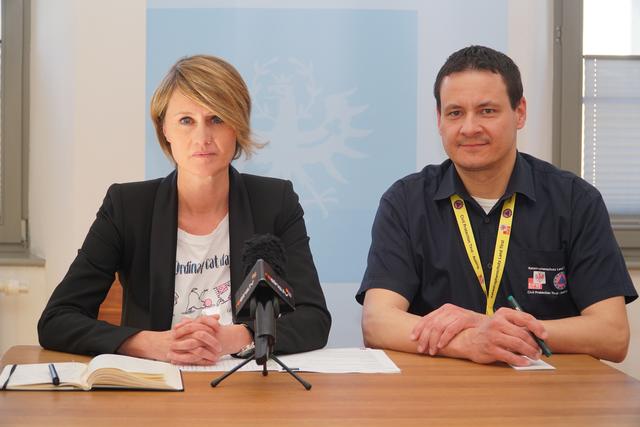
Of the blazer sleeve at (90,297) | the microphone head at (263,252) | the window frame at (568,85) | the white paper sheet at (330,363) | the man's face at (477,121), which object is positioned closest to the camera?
the microphone head at (263,252)

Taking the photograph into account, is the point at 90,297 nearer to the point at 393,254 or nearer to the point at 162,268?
the point at 162,268

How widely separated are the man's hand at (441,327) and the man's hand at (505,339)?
4cm

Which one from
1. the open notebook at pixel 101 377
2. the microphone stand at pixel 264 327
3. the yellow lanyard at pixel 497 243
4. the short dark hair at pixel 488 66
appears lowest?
the open notebook at pixel 101 377

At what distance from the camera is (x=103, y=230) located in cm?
236

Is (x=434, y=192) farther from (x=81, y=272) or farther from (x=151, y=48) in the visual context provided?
(x=151, y=48)

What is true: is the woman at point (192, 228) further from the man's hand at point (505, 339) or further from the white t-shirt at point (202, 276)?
the man's hand at point (505, 339)

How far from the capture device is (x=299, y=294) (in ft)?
7.66

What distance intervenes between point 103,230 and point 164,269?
0.22 meters

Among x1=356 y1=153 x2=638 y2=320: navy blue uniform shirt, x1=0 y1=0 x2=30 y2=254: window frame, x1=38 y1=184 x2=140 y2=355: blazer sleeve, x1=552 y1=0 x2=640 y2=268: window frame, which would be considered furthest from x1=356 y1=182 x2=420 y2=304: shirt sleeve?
x1=0 y1=0 x2=30 y2=254: window frame

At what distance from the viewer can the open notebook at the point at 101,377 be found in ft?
5.36

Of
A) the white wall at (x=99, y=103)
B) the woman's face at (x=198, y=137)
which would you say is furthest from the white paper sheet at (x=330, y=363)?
the white wall at (x=99, y=103)

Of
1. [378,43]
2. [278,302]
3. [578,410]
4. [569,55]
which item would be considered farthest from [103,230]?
[569,55]

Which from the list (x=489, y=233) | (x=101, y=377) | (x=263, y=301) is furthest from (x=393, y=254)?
(x=101, y=377)

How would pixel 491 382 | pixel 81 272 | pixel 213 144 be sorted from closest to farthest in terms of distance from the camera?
pixel 491 382
pixel 81 272
pixel 213 144
